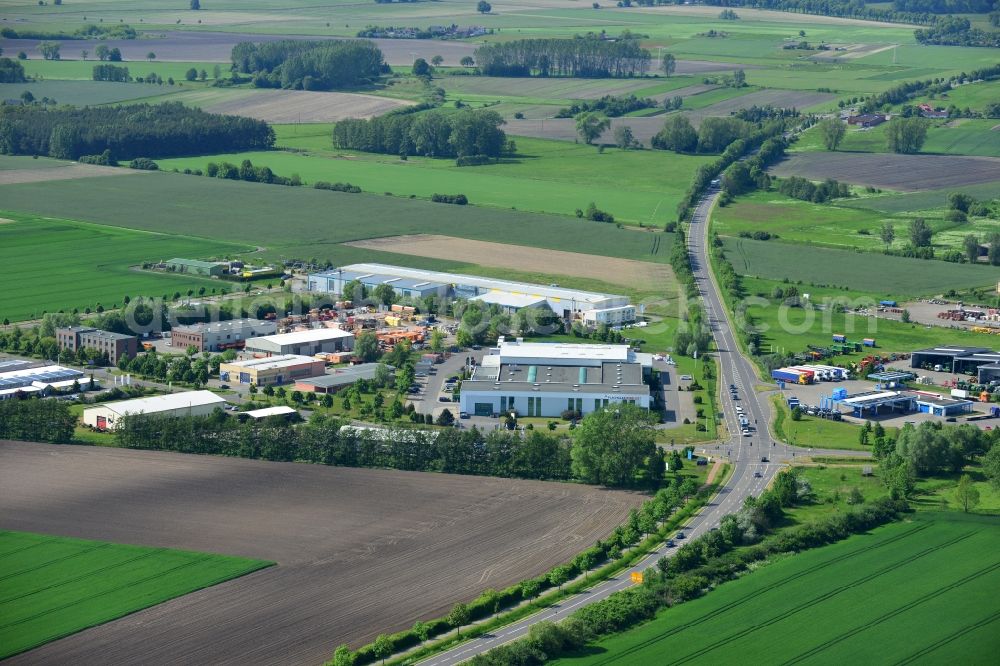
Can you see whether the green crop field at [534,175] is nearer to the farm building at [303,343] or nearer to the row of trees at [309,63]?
the row of trees at [309,63]

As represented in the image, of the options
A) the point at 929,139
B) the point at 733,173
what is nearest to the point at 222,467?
the point at 733,173

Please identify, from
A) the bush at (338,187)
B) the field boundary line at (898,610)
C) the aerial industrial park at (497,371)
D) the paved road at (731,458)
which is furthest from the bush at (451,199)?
the field boundary line at (898,610)

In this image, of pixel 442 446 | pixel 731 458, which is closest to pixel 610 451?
pixel 731 458

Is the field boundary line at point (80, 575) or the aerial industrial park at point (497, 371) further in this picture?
the aerial industrial park at point (497, 371)

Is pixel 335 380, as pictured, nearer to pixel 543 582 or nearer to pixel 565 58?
pixel 543 582

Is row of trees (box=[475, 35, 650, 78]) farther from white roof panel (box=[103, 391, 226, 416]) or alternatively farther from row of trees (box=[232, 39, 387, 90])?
white roof panel (box=[103, 391, 226, 416])

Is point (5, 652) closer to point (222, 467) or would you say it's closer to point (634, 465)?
point (222, 467)

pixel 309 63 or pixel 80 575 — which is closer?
pixel 80 575
